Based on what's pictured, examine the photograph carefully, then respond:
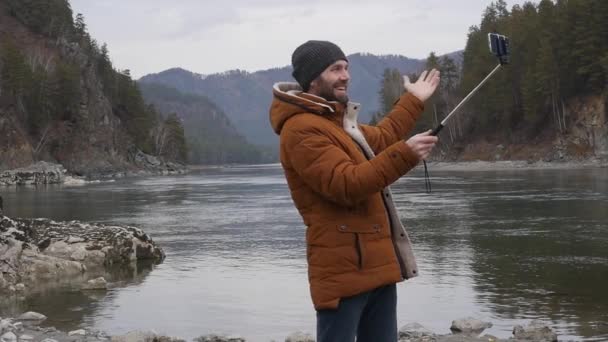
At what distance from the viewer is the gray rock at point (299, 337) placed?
962cm

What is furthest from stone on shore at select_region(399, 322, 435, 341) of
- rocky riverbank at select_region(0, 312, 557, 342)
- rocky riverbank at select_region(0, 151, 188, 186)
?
rocky riverbank at select_region(0, 151, 188, 186)

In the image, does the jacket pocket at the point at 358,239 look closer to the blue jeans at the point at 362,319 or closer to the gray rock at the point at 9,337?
the blue jeans at the point at 362,319

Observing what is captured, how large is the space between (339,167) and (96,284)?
1156cm

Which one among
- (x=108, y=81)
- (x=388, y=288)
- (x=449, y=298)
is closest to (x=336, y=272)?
(x=388, y=288)

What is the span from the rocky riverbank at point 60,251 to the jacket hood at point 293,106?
1117 cm

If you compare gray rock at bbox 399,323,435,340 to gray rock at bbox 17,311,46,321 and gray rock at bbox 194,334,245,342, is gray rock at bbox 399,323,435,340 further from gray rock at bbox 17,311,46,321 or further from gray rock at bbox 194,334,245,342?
gray rock at bbox 17,311,46,321

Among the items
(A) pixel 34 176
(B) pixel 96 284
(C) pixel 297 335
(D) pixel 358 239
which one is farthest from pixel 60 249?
(A) pixel 34 176

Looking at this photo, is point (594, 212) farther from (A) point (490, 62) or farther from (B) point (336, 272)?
(A) point (490, 62)

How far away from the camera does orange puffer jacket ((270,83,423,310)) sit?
400 centimetres

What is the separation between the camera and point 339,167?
402cm

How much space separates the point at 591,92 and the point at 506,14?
45911mm

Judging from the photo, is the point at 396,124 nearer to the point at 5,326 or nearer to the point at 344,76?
the point at 344,76

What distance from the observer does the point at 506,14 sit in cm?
13200

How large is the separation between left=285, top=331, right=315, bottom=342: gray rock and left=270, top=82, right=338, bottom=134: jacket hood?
569cm
